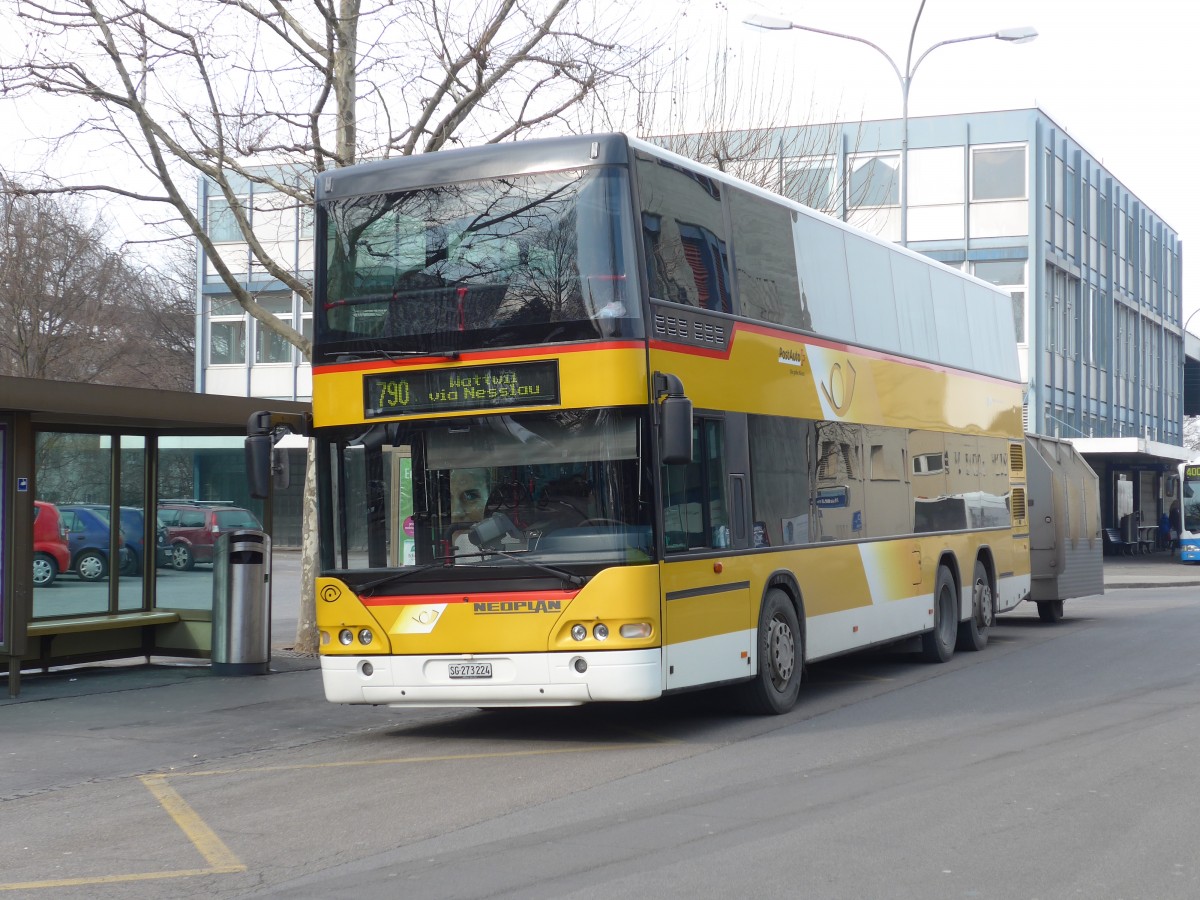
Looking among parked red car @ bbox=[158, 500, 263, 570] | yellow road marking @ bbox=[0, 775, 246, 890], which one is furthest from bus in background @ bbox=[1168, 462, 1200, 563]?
yellow road marking @ bbox=[0, 775, 246, 890]

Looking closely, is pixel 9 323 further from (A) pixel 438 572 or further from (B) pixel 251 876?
(B) pixel 251 876

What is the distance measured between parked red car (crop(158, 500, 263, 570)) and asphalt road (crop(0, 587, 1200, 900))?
2.16 m

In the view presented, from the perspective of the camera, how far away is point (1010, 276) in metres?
42.9

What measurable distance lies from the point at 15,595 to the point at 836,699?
726 cm

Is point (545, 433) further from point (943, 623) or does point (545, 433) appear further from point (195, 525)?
point (943, 623)

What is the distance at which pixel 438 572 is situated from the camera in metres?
10.6

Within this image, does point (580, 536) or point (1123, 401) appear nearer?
point (580, 536)

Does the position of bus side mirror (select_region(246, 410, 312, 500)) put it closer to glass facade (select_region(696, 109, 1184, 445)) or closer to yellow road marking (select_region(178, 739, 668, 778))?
yellow road marking (select_region(178, 739, 668, 778))

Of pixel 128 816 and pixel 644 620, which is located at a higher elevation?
pixel 644 620

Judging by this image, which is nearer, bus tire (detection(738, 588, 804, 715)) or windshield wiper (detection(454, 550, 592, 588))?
windshield wiper (detection(454, 550, 592, 588))

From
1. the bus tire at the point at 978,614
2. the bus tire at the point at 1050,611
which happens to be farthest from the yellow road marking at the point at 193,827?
the bus tire at the point at 1050,611

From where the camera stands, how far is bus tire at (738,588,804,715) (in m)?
11.9

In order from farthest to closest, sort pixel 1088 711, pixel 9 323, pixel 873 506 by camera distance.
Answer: pixel 9 323, pixel 873 506, pixel 1088 711

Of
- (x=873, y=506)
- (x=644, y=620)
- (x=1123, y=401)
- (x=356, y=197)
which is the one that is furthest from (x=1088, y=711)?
(x=1123, y=401)
